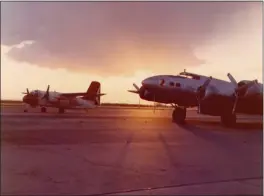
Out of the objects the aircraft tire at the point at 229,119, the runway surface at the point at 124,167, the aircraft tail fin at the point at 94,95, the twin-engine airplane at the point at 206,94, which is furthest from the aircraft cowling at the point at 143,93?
the aircraft tail fin at the point at 94,95

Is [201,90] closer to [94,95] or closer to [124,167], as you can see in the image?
[124,167]

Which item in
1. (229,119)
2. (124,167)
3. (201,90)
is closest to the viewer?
(124,167)

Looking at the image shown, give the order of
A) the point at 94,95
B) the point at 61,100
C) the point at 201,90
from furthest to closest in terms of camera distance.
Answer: the point at 94,95 < the point at 61,100 < the point at 201,90

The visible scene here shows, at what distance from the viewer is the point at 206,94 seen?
21875 millimetres

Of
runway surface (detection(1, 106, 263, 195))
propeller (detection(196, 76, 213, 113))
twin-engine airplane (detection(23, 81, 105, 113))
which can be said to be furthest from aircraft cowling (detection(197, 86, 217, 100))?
twin-engine airplane (detection(23, 81, 105, 113))

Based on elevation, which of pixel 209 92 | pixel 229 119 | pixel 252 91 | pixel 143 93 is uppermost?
pixel 252 91

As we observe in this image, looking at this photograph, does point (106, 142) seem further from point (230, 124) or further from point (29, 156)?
point (230, 124)

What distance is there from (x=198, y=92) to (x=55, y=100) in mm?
25797

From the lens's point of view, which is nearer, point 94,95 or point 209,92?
point 209,92

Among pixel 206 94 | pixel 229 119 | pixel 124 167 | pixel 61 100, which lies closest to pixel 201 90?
pixel 206 94

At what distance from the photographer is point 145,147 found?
10.6 m

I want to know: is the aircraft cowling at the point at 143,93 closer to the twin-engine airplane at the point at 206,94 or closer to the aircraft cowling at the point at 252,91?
the twin-engine airplane at the point at 206,94

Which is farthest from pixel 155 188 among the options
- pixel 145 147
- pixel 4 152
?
pixel 145 147

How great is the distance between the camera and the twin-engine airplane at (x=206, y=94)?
21844 millimetres
